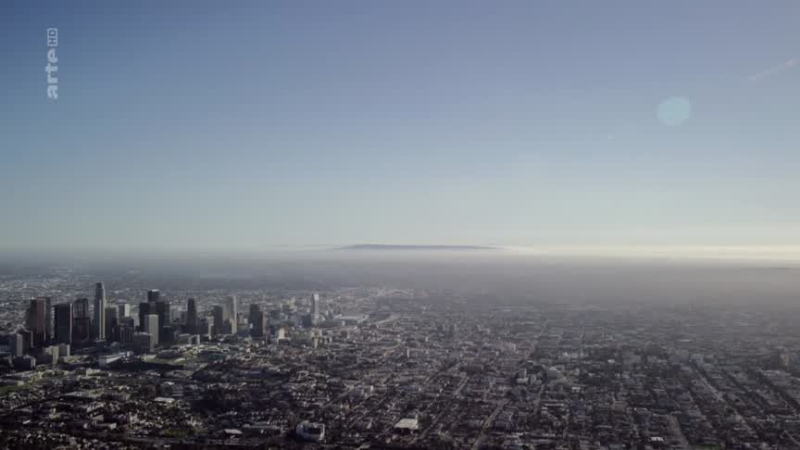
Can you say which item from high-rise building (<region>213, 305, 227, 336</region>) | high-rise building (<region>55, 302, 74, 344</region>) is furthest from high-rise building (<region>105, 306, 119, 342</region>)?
high-rise building (<region>213, 305, 227, 336</region>)

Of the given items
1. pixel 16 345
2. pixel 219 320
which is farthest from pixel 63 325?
pixel 219 320

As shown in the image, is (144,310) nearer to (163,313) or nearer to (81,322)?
(163,313)

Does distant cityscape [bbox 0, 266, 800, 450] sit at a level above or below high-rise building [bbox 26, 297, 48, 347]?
below

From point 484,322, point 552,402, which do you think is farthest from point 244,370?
point 484,322

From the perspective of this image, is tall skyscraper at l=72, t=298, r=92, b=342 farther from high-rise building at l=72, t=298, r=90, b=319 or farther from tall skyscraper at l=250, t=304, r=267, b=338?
tall skyscraper at l=250, t=304, r=267, b=338

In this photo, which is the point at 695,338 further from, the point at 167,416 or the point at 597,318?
the point at 167,416
